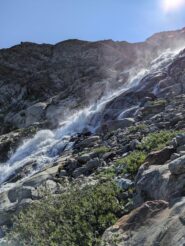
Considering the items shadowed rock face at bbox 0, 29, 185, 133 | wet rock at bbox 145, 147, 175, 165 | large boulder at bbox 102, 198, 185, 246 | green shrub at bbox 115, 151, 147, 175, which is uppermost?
shadowed rock face at bbox 0, 29, 185, 133

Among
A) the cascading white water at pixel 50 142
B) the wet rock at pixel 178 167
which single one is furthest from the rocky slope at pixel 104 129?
the cascading white water at pixel 50 142

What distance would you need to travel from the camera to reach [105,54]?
71.9 metres

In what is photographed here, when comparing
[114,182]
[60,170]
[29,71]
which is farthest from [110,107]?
[29,71]

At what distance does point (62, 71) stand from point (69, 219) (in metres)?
61.3

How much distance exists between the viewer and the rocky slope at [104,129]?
35.4ft

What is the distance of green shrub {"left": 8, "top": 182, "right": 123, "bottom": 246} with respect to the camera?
1076 cm

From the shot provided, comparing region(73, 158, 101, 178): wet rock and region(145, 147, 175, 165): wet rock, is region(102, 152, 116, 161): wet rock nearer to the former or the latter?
region(73, 158, 101, 178): wet rock

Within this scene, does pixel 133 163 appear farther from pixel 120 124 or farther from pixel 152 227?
pixel 120 124

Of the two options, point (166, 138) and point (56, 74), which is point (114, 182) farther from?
point (56, 74)

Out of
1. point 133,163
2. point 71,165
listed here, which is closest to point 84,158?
point 71,165

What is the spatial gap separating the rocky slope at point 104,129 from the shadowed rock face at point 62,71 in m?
0.16

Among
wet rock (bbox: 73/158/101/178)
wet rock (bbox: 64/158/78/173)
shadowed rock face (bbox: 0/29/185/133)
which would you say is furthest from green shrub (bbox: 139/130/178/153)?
shadowed rock face (bbox: 0/29/185/133)

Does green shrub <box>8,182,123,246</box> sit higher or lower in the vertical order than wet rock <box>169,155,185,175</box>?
lower

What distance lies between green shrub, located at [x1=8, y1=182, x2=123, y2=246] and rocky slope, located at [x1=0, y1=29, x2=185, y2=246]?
0.50m
